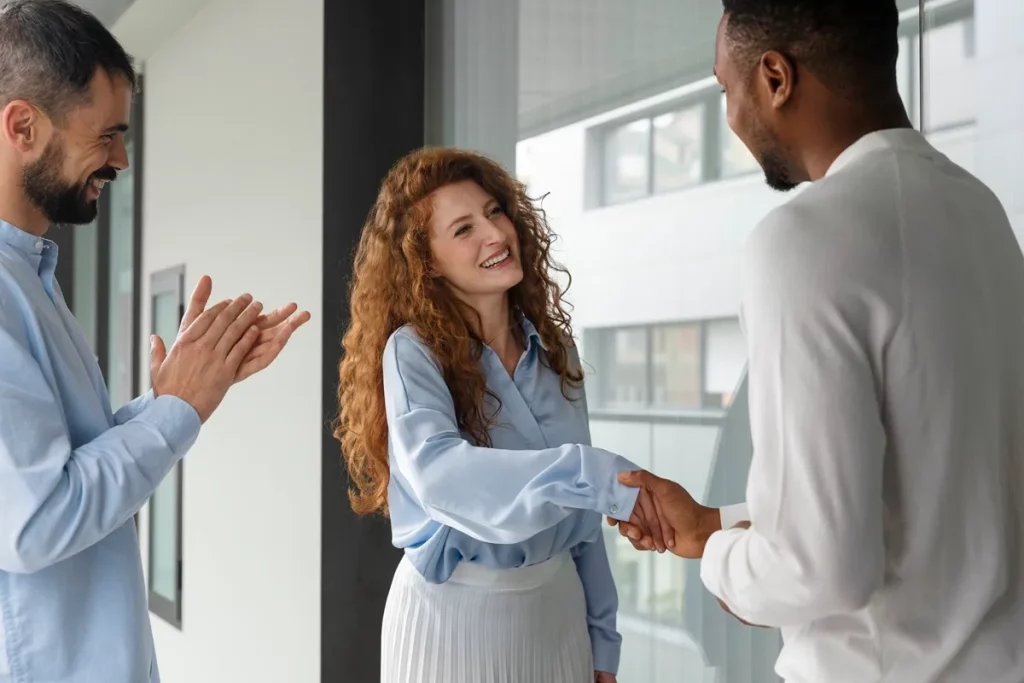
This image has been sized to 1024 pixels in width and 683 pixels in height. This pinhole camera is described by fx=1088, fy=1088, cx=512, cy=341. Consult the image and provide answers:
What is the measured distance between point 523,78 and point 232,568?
233cm

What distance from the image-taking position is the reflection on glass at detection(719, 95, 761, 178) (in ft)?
7.30

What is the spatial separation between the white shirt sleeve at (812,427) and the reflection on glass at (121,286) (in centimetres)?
A: 523

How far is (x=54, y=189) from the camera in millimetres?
1550

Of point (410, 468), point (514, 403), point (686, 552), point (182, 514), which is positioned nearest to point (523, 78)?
point (514, 403)

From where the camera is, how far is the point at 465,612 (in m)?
1.92

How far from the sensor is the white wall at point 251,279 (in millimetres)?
3451

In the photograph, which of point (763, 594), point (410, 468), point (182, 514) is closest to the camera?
point (763, 594)

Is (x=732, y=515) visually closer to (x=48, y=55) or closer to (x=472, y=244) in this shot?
(x=472, y=244)

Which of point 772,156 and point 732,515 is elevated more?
point 772,156

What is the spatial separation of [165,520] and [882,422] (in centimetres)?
482

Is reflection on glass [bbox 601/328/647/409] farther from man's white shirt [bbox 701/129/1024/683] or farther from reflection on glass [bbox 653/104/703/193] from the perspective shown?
man's white shirt [bbox 701/129/1024/683]

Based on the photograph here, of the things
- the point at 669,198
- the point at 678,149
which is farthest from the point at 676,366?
the point at 678,149

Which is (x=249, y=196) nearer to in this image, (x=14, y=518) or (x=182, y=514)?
(x=182, y=514)

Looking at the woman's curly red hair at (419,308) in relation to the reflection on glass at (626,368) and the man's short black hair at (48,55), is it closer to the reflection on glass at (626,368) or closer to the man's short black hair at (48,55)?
the reflection on glass at (626,368)
